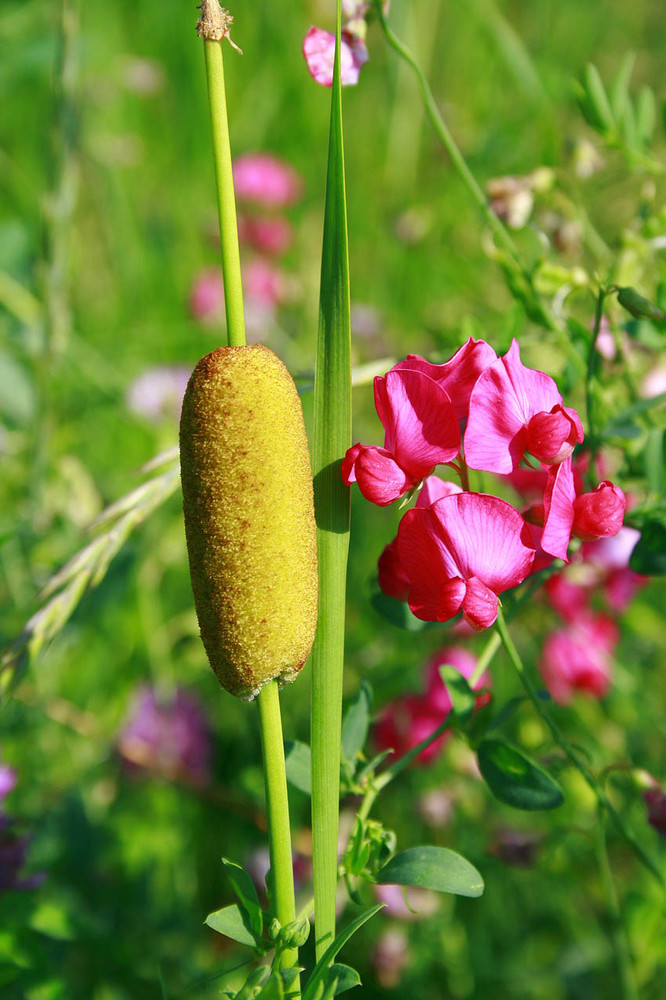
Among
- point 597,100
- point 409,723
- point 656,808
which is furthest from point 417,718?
point 597,100

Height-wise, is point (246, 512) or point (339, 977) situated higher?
point (246, 512)

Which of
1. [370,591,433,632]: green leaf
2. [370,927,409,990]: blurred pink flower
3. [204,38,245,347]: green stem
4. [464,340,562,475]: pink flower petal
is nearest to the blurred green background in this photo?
[370,927,409,990]: blurred pink flower

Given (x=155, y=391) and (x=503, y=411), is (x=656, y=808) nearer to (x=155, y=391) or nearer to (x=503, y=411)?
(x=503, y=411)

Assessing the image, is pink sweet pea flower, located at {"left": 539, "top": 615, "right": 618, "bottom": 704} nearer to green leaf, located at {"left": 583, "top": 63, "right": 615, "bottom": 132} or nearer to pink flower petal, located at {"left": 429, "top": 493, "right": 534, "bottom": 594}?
green leaf, located at {"left": 583, "top": 63, "right": 615, "bottom": 132}

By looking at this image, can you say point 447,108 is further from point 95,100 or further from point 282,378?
point 282,378

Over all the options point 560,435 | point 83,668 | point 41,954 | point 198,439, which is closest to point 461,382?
point 560,435
